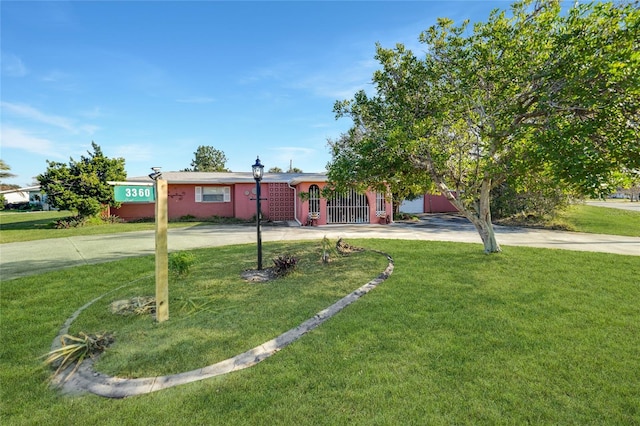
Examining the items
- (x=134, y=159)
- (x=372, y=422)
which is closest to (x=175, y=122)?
(x=134, y=159)

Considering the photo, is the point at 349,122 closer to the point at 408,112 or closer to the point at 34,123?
the point at 408,112

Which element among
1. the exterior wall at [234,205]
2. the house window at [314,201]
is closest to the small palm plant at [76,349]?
the house window at [314,201]

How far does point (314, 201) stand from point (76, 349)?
43.2 ft

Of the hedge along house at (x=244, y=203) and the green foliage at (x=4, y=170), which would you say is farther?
the green foliage at (x=4, y=170)

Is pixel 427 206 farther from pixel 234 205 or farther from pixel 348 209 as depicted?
pixel 234 205

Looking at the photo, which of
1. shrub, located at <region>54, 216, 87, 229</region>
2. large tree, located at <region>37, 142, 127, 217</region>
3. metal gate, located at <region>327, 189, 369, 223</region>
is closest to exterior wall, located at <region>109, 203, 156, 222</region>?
large tree, located at <region>37, 142, 127, 217</region>

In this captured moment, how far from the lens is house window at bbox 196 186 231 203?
61.2ft

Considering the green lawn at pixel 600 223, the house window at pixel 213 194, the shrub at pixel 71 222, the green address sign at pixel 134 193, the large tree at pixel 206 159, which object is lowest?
the green lawn at pixel 600 223

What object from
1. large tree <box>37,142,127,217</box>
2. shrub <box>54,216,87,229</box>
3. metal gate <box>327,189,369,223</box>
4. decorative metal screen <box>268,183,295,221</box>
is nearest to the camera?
large tree <box>37,142,127,217</box>

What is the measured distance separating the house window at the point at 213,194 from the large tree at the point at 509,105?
1226cm

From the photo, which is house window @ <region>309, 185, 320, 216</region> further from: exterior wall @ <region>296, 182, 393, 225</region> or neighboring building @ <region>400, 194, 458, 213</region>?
neighboring building @ <region>400, 194, 458, 213</region>

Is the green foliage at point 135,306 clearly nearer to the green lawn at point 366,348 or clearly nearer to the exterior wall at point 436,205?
the green lawn at point 366,348

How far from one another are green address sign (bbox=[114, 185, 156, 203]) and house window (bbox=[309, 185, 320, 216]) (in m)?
11.8

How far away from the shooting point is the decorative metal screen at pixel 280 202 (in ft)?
→ 59.8
